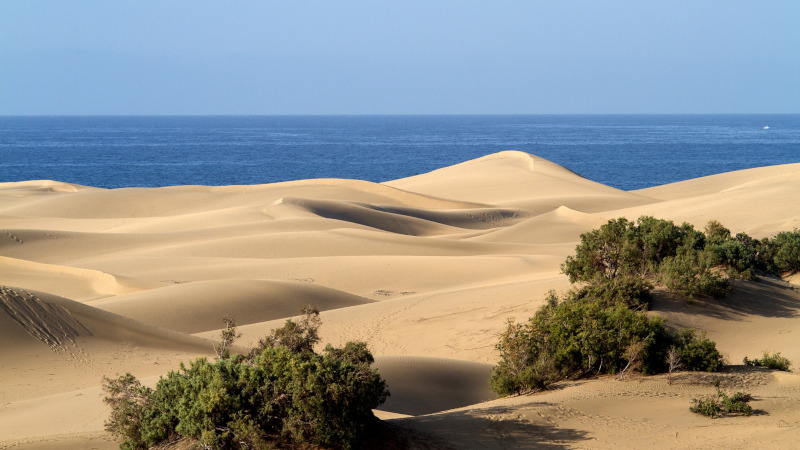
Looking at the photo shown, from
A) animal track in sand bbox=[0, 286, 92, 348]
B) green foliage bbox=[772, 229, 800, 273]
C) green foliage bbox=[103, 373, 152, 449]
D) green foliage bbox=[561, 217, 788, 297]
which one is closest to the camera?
green foliage bbox=[103, 373, 152, 449]

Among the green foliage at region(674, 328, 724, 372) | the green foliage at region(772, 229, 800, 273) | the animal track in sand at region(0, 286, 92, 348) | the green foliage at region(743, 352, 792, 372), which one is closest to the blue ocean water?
the green foliage at region(772, 229, 800, 273)

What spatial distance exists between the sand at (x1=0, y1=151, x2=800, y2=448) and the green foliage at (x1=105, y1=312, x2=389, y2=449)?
2.20 ft

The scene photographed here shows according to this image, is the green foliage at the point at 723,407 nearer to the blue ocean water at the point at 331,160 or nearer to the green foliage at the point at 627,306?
the green foliage at the point at 627,306

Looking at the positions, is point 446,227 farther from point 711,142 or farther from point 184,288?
point 711,142

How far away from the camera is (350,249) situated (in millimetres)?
26719

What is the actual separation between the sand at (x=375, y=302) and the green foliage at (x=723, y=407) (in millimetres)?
118

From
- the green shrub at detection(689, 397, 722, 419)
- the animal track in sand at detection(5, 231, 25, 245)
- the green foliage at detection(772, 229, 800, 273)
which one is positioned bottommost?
the animal track in sand at detection(5, 231, 25, 245)

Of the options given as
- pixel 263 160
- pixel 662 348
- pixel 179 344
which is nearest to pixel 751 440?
pixel 662 348

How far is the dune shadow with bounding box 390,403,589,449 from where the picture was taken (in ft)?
24.1

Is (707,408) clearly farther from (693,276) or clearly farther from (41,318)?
(41,318)

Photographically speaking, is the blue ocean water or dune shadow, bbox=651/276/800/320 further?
the blue ocean water

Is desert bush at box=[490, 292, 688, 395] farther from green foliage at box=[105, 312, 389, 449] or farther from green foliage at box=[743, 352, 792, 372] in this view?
green foliage at box=[105, 312, 389, 449]

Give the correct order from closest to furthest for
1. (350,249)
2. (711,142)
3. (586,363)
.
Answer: (586,363), (350,249), (711,142)

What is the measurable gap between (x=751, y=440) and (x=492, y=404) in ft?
8.88
